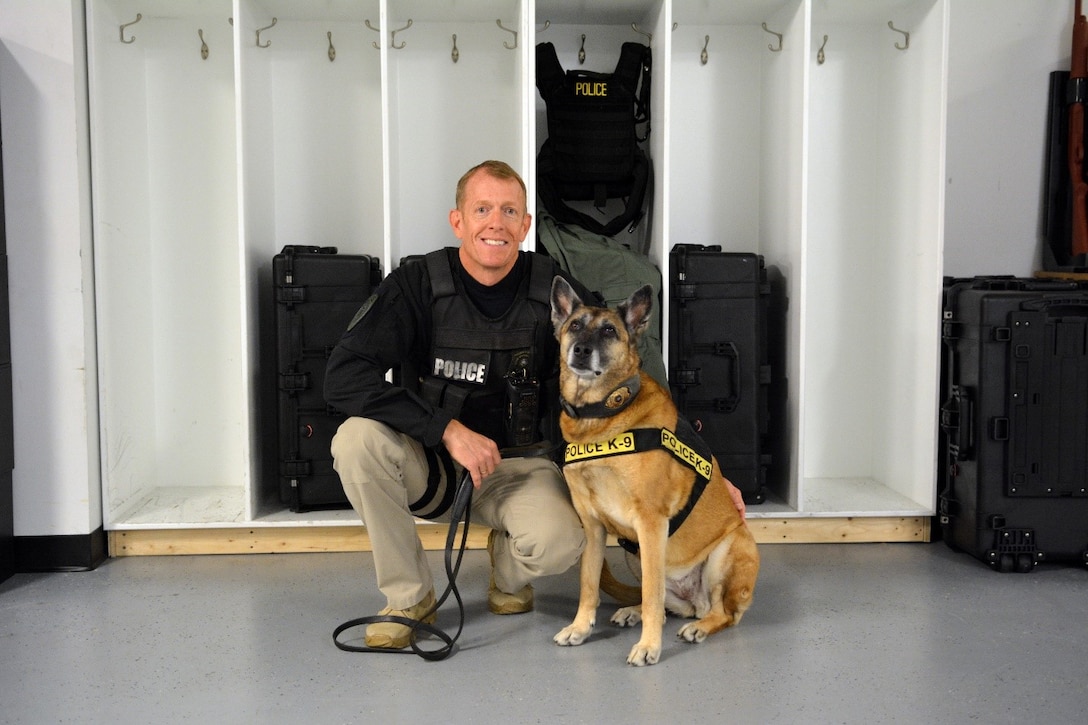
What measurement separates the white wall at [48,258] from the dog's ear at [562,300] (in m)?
1.68

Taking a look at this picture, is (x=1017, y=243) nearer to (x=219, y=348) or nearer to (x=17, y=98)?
(x=219, y=348)

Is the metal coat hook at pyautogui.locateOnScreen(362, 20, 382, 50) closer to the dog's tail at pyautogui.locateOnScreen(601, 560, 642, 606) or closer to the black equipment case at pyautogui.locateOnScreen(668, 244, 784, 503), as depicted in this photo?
the black equipment case at pyautogui.locateOnScreen(668, 244, 784, 503)

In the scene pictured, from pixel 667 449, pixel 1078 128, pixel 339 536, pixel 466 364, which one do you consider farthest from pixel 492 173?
pixel 1078 128

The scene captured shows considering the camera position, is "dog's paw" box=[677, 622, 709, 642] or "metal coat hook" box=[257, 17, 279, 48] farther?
"metal coat hook" box=[257, 17, 279, 48]

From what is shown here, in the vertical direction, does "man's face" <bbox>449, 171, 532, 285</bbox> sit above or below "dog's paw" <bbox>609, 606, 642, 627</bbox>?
above

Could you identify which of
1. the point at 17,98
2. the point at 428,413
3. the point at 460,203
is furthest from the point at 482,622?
the point at 17,98

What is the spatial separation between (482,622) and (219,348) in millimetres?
1892

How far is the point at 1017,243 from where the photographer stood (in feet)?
13.5

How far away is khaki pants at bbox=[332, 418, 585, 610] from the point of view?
2.51 m

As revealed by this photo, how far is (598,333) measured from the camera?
245 cm

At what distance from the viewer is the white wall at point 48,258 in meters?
3.09

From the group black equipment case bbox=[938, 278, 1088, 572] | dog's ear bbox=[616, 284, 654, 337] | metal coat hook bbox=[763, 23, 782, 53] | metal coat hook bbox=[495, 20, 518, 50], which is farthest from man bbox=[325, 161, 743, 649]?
metal coat hook bbox=[763, 23, 782, 53]

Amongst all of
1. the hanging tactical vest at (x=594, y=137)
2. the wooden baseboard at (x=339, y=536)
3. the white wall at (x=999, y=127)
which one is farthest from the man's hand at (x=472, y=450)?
the white wall at (x=999, y=127)

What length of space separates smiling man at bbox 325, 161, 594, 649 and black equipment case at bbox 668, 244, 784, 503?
77 centimetres
